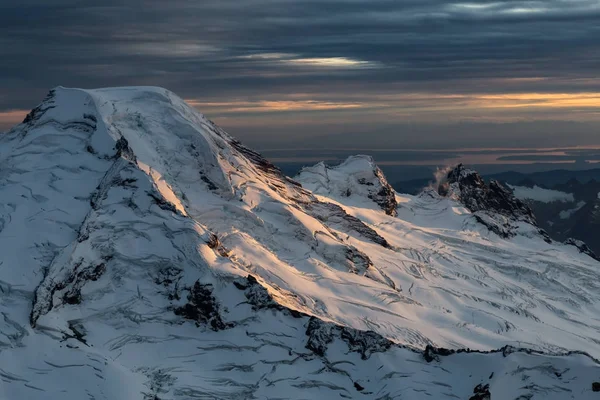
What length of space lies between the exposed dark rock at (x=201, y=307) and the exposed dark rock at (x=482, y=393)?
39.5 m

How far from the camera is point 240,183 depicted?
186250 mm

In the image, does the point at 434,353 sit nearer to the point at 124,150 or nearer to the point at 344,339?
the point at 344,339

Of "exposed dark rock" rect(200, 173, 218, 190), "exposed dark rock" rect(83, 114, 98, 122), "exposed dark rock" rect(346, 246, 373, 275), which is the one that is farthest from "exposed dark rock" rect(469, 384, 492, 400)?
"exposed dark rock" rect(83, 114, 98, 122)

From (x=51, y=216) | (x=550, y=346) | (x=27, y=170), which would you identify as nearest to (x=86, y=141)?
(x=27, y=170)

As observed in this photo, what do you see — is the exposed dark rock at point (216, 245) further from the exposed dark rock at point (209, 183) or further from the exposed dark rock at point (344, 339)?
the exposed dark rock at point (209, 183)

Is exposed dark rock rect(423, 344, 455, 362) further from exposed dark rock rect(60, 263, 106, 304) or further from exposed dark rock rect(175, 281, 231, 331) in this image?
exposed dark rock rect(60, 263, 106, 304)

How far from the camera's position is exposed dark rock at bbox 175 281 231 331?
130 m

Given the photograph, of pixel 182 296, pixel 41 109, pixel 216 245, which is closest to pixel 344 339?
pixel 182 296

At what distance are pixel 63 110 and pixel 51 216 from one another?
39.5m

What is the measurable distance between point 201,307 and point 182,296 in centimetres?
396

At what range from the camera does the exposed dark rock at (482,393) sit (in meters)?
112

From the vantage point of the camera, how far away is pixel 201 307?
13075 centimetres

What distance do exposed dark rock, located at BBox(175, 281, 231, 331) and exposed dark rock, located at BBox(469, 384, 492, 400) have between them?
3953cm

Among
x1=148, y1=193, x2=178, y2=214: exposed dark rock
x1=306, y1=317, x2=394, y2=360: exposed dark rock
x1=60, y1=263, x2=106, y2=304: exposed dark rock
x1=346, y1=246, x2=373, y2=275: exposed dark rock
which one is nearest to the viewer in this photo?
x1=306, y1=317, x2=394, y2=360: exposed dark rock
